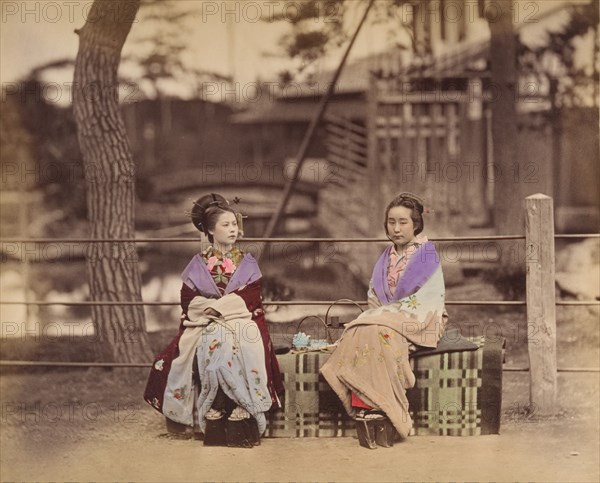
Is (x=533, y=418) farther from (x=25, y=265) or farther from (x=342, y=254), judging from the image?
(x=25, y=265)

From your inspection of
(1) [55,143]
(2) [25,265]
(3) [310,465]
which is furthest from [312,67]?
(3) [310,465]

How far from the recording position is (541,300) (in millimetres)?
4977

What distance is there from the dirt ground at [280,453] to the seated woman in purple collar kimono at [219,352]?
0.16 m

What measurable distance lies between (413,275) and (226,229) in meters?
0.96

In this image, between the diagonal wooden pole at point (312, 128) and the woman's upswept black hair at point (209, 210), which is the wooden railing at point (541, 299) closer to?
the woman's upswept black hair at point (209, 210)

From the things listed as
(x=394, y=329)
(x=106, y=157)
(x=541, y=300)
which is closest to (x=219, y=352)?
(x=394, y=329)

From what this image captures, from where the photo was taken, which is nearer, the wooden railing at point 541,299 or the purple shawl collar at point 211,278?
the purple shawl collar at point 211,278

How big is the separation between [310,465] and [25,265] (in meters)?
4.79

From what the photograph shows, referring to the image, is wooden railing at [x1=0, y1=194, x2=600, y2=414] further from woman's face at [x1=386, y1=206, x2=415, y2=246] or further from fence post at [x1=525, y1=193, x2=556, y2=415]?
woman's face at [x1=386, y1=206, x2=415, y2=246]

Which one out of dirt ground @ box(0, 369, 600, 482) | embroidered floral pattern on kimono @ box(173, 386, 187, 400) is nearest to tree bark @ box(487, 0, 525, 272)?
dirt ground @ box(0, 369, 600, 482)

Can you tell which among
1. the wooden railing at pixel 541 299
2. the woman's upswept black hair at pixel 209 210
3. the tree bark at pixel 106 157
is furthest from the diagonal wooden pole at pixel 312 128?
the woman's upswept black hair at pixel 209 210

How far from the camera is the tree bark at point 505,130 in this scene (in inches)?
322

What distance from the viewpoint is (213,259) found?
14.6 feet

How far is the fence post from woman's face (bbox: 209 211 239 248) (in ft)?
5.64
